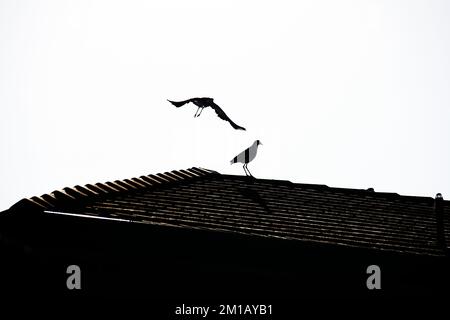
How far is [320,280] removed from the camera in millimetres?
7711

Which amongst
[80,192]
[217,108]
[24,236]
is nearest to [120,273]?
[24,236]

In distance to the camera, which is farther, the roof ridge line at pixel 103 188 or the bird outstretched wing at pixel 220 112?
the bird outstretched wing at pixel 220 112

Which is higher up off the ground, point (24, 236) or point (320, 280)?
point (24, 236)

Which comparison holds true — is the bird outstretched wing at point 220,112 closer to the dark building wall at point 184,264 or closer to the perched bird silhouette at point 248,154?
the perched bird silhouette at point 248,154

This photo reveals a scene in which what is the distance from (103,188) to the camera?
10.4 m

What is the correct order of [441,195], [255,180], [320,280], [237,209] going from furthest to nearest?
1. [255,180]
2. [237,209]
3. [441,195]
4. [320,280]

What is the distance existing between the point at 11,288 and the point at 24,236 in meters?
0.76

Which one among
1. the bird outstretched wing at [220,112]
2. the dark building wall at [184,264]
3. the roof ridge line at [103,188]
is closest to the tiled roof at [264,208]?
the roof ridge line at [103,188]

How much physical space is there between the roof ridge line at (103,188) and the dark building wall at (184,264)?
0.81 ft

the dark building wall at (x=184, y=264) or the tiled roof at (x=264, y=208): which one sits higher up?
the tiled roof at (x=264, y=208)

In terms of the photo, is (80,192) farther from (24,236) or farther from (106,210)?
(24,236)

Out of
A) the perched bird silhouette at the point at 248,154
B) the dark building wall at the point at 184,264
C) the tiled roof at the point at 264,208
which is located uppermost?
the perched bird silhouette at the point at 248,154

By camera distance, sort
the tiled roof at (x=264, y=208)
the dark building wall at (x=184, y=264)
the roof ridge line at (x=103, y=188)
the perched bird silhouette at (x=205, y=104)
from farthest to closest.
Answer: the perched bird silhouette at (x=205, y=104)
the roof ridge line at (x=103, y=188)
the tiled roof at (x=264, y=208)
the dark building wall at (x=184, y=264)

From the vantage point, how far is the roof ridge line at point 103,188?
28.3ft
